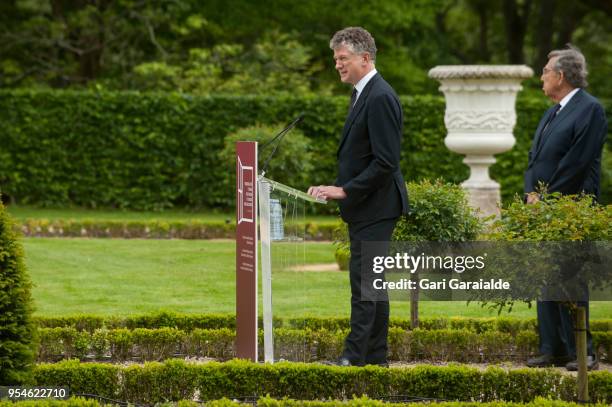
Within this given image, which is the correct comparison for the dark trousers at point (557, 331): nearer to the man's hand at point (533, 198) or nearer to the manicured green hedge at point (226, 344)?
the manicured green hedge at point (226, 344)

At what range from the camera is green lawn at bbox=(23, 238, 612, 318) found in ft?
29.5

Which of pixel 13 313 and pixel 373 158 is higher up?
pixel 373 158

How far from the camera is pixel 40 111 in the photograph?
60.5 feet

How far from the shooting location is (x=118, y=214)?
17797 mm

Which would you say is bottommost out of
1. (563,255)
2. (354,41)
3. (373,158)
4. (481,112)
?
(563,255)

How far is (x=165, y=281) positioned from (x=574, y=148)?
16.9ft

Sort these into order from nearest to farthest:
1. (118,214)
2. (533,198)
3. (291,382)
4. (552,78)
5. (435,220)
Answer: (291,382) → (533,198) → (552,78) → (435,220) → (118,214)

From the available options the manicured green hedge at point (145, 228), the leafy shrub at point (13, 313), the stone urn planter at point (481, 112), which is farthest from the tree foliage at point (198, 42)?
the leafy shrub at point (13, 313)

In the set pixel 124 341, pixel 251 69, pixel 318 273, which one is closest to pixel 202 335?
pixel 124 341

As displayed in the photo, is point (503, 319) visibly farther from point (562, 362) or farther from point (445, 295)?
point (445, 295)

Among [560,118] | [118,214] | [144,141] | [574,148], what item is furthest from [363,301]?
[144,141]

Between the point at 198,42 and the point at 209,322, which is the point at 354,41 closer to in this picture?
the point at 209,322

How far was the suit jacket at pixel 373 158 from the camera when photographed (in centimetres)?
595

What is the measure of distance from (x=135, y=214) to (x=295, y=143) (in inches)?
150
